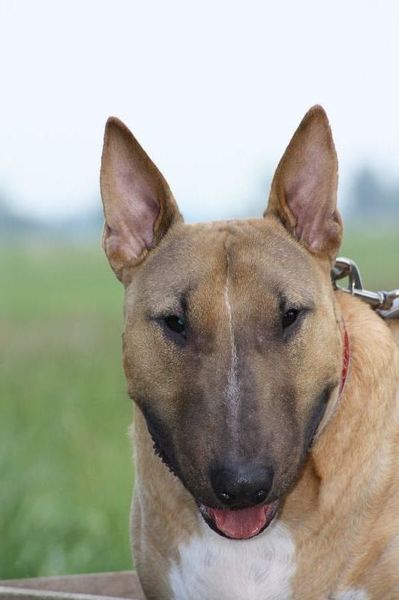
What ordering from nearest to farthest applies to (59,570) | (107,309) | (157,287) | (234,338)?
1. (234,338)
2. (157,287)
3. (59,570)
4. (107,309)

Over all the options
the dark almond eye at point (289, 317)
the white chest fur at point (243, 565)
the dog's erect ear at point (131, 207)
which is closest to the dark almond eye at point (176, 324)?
the dark almond eye at point (289, 317)

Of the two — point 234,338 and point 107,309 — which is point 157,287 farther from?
point 107,309

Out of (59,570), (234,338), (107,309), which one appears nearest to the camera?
(234,338)

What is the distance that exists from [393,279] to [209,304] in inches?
615

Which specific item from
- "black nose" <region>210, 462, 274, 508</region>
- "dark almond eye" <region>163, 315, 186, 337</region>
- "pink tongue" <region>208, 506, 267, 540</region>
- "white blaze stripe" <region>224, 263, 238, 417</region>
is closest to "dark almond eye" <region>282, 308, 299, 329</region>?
"white blaze stripe" <region>224, 263, 238, 417</region>

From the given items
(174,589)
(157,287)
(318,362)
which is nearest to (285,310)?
(318,362)

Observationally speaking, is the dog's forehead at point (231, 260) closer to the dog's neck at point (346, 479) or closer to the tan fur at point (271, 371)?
the tan fur at point (271, 371)

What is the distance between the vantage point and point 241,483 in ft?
12.1

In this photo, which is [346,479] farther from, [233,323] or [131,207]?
[131,207]

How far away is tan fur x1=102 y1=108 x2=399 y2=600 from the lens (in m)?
3.85

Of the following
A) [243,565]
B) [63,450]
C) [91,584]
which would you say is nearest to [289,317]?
[243,565]

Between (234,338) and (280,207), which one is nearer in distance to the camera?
(234,338)

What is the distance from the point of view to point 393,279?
758 inches

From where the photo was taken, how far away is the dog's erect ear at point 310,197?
427cm
